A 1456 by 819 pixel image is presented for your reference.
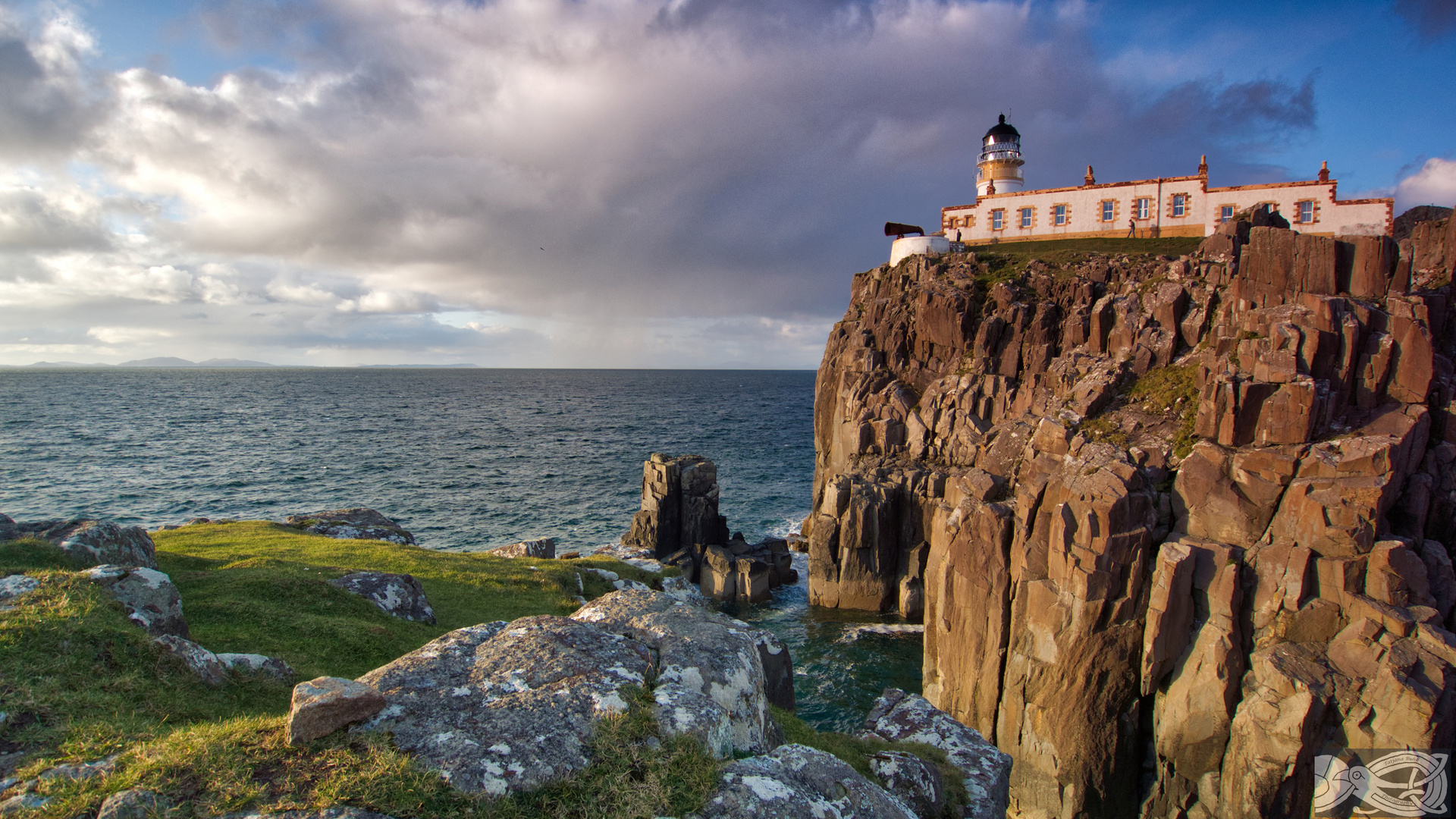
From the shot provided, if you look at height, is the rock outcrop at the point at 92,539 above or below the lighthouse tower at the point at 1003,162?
below

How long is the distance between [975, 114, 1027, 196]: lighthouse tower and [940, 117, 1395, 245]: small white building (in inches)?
3.4

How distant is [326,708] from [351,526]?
33001 millimetres

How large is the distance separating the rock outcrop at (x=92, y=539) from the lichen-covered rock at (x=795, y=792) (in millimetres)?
15904

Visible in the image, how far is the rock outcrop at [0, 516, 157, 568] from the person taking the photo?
46.8ft

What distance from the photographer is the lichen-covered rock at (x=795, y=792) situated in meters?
6.11

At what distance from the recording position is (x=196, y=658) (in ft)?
29.5

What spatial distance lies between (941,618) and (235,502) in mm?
60660

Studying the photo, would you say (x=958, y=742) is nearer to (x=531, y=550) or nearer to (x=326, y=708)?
(x=326, y=708)

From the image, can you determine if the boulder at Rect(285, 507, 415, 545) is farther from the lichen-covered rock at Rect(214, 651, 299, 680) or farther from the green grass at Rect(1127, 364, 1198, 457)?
the green grass at Rect(1127, 364, 1198, 457)

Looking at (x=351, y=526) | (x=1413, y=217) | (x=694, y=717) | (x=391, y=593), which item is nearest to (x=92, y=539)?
(x=391, y=593)

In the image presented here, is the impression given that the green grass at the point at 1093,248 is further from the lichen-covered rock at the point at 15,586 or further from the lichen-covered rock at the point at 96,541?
the lichen-covered rock at the point at 15,586

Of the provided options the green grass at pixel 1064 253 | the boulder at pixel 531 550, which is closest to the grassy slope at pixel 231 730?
the boulder at pixel 531 550

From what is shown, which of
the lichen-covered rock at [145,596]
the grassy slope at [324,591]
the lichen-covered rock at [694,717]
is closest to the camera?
the lichen-covered rock at [694,717]

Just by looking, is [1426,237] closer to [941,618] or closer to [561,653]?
[941,618]
